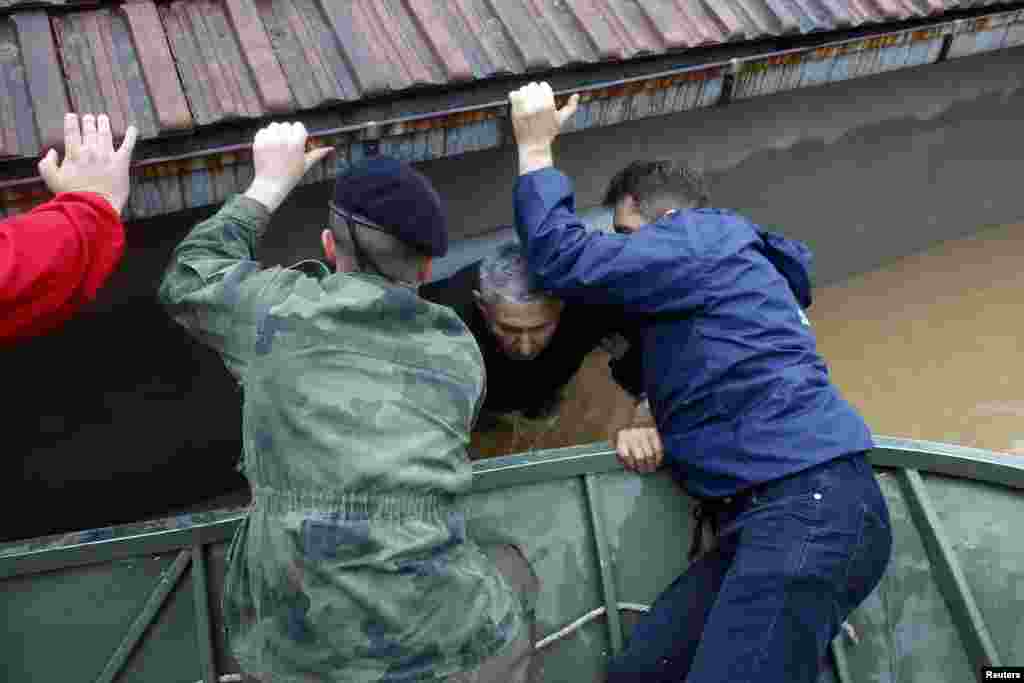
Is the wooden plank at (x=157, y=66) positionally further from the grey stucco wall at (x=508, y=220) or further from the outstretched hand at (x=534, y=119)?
the outstretched hand at (x=534, y=119)

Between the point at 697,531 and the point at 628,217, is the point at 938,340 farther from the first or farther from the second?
the point at 628,217

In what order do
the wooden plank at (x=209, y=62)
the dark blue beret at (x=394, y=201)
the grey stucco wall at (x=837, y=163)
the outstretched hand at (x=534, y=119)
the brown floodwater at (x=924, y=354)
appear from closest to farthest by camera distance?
1. the dark blue beret at (x=394, y=201)
2. the wooden plank at (x=209, y=62)
3. the outstretched hand at (x=534, y=119)
4. the grey stucco wall at (x=837, y=163)
5. the brown floodwater at (x=924, y=354)

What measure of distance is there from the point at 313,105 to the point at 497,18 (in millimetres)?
789

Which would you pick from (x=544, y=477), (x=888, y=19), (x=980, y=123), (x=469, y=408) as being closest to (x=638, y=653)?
(x=544, y=477)

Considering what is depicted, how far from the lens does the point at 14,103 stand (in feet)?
7.48

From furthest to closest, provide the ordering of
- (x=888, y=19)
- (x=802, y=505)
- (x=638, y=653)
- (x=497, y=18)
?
(x=888, y=19) → (x=497, y=18) → (x=638, y=653) → (x=802, y=505)

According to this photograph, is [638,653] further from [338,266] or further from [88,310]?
[88,310]

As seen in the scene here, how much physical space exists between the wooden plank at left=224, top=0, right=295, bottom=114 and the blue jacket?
2.61 feet

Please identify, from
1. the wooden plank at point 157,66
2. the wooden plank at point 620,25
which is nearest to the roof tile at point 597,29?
the wooden plank at point 620,25

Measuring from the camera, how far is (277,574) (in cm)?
177

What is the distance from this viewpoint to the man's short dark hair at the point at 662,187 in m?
2.58

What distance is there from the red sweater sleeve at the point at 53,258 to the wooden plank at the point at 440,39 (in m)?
1.19

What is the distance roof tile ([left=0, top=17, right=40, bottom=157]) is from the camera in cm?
222

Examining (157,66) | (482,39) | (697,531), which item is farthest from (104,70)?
(697,531)
